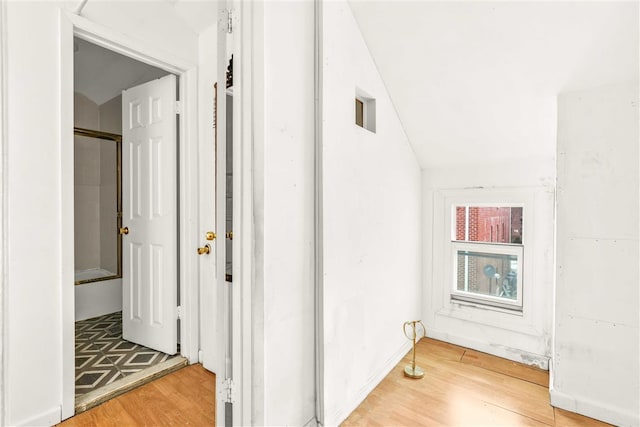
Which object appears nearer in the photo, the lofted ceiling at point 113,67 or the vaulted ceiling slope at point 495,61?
the vaulted ceiling slope at point 495,61

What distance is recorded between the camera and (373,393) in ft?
5.91

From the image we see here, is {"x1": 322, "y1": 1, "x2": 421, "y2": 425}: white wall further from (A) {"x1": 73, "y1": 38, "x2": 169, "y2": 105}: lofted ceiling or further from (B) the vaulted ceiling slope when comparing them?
(A) {"x1": 73, "y1": 38, "x2": 169, "y2": 105}: lofted ceiling

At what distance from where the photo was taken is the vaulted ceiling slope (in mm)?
1409

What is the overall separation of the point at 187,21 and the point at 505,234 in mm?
2716

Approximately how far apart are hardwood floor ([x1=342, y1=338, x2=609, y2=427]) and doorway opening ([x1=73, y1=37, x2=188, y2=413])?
1.43 metres

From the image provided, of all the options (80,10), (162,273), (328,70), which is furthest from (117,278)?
(328,70)

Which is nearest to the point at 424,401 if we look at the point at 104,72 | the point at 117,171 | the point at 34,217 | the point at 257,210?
the point at 257,210

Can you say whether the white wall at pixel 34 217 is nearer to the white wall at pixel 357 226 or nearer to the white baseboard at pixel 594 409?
the white wall at pixel 357 226

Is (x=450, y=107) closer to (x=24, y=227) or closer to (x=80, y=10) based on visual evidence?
(x=80, y=10)

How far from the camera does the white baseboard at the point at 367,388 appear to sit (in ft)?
5.01

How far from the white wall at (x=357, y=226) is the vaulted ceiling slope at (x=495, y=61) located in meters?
0.16

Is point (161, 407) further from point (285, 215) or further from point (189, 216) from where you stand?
point (285, 215)

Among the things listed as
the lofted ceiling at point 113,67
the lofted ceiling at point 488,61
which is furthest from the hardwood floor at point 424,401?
the lofted ceiling at point 113,67

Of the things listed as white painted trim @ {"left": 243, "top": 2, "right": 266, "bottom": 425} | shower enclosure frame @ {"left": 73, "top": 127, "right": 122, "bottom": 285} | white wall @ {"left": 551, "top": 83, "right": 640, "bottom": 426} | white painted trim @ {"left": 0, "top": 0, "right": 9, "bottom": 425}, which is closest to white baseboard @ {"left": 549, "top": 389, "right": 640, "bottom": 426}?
white wall @ {"left": 551, "top": 83, "right": 640, "bottom": 426}
